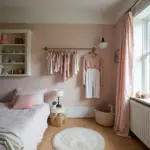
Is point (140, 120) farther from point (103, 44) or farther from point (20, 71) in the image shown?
point (20, 71)

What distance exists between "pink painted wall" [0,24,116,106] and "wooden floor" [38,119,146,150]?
62 cm

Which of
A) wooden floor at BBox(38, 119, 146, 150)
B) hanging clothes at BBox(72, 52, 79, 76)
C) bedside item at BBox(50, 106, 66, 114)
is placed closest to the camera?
wooden floor at BBox(38, 119, 146, 150)

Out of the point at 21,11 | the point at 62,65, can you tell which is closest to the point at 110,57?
the point at 62,65

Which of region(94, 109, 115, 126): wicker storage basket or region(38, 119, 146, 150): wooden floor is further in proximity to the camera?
region(94, 109, 115, 126): wicker storage basket

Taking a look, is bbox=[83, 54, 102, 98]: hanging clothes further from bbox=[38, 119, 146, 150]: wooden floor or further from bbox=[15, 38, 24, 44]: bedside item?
bbox=[15, 38, 24, 44]: bedside item

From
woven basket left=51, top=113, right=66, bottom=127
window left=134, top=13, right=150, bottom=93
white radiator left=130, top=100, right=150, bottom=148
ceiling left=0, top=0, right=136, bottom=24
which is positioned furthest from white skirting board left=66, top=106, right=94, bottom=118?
ceiling left=0, top=0, right=136, bottom=24

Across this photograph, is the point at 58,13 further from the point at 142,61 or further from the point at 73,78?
the point at 142,61

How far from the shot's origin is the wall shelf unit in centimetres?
344

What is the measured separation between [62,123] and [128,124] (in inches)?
55.0

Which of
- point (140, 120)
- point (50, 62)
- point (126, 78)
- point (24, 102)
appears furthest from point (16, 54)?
point (140, 120)

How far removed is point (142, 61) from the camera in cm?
280

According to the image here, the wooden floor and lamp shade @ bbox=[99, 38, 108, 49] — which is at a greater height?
lamp shade @ bbox=[99, 38, 108, 49]

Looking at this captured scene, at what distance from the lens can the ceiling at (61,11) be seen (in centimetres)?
310

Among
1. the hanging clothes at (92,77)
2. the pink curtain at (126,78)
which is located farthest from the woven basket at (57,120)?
the pink curtain at (126,78)
